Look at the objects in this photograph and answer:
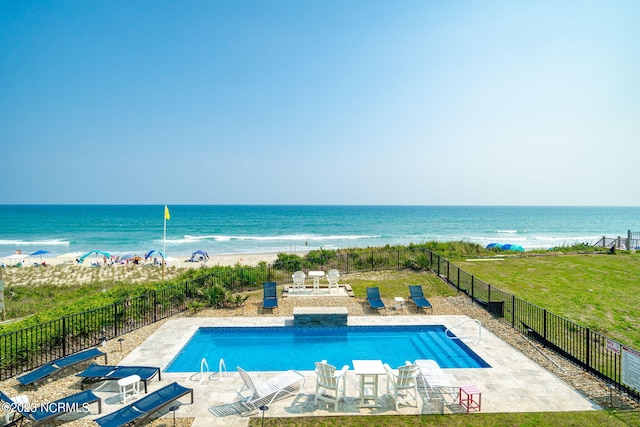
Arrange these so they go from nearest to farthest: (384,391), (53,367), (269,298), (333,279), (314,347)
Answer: (384,391)
(53,367)
(314,347)
(269,298)
(333,279)

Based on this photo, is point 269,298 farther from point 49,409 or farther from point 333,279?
point 49,409

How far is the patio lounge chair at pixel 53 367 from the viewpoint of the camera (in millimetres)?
7152

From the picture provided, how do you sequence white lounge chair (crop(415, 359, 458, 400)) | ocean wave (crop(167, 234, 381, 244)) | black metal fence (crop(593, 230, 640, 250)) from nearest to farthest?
white lounge chair (crop(415, 359, 458, 400))
black metal fence (crop(593, 230, 640, 250))
ocean wave (crop(167, 234, 381, 244))

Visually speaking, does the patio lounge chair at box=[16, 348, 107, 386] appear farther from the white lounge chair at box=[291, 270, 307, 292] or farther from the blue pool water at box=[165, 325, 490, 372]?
the white lounge chair at box=[291, 270, 307, 292]

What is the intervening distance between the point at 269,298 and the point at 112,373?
694 cm

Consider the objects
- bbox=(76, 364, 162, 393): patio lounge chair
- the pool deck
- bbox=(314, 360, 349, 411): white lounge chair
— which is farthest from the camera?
bbox=(76, 364, 162, 393): patio lounge chair

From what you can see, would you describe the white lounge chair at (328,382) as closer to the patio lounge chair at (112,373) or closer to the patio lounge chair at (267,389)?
the patio lounge chair at (267,389)

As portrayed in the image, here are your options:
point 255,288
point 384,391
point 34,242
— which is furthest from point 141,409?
point 34,242

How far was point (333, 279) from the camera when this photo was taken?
15.9 m

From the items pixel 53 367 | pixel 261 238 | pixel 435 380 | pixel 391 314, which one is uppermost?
pixel 435 380

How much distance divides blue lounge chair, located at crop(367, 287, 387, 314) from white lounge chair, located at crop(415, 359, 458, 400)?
5406mm

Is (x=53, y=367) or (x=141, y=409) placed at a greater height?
(x=141, y=409)

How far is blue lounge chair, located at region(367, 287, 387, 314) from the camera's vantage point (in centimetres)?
1312

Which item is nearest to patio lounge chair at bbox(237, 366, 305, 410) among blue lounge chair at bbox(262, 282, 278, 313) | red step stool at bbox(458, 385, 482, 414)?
red step stool at bbox(458, 385, 482, 414)
